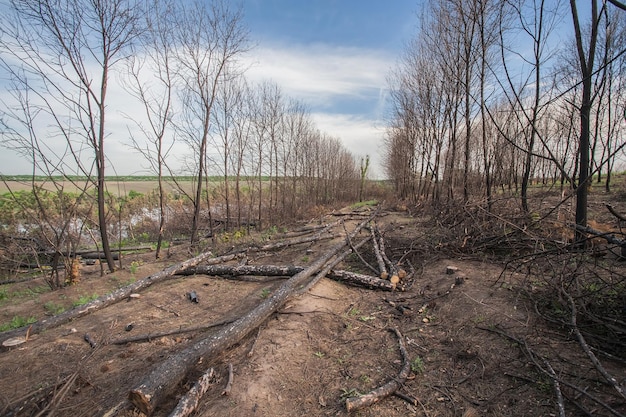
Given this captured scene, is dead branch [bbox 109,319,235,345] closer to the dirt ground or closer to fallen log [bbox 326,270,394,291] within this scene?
the dirt ground

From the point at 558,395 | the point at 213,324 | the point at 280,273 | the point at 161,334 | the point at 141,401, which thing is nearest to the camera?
the point at 558,395

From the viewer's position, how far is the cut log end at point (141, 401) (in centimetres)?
245

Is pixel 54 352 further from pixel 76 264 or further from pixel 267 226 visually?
pixel 267 226

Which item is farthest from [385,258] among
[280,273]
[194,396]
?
[194,396]

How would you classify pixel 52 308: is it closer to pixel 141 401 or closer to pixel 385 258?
pixel 141 401

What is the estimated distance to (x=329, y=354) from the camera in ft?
11.5

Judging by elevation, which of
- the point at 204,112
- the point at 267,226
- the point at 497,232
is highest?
the point at 204,112

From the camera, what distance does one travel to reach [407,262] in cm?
669

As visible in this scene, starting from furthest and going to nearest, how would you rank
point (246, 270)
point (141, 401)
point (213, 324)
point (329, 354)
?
point (246, 270)
point (213, 324)
point (329, 354)
point (141, 401)

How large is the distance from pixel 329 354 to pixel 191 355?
155 cm

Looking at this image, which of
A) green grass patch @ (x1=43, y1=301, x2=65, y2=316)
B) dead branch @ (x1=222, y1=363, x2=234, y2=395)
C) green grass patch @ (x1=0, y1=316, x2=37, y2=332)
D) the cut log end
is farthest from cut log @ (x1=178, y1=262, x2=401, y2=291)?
the cut log end

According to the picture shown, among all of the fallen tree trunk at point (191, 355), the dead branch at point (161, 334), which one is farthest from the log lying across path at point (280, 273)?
the dead branch at point (161, 334)

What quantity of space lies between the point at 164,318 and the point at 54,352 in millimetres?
1367

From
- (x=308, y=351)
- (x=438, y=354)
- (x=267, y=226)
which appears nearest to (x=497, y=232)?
(x=438, y=354)
